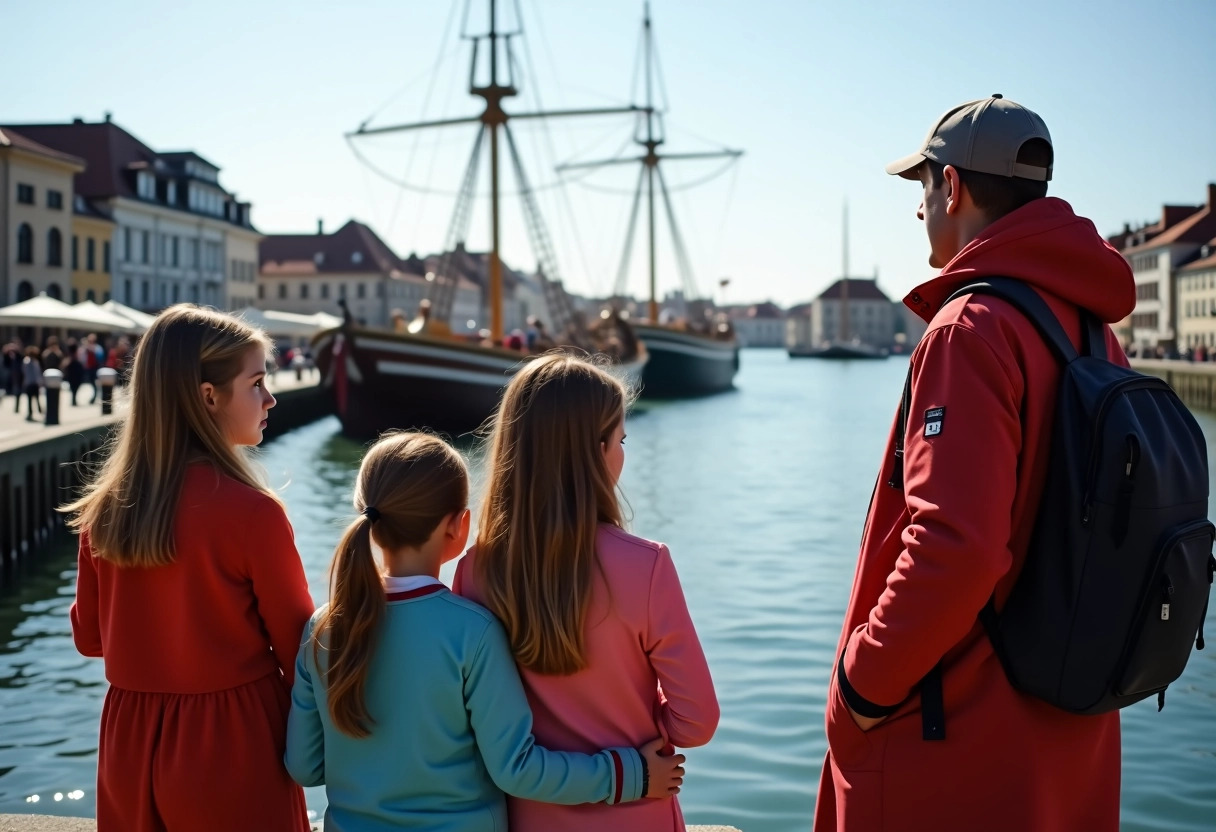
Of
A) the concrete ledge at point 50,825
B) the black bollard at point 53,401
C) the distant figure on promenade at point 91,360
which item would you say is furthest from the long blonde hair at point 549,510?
the distant figure on promenade at point 91,360

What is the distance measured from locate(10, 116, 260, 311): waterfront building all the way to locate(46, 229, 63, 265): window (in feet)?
27.4

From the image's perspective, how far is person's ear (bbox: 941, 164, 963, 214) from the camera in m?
2.48

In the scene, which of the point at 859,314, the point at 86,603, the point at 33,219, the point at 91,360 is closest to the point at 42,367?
the point at 91,360

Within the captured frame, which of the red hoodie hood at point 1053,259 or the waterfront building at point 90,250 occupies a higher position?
the waterfront building at point 90,250

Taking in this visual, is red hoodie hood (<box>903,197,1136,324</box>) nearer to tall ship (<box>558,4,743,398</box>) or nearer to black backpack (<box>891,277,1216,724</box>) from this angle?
black backpack (<box>891,277,1216,724</box>)

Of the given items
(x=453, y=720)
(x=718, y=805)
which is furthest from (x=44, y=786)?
(x=453, y=720)

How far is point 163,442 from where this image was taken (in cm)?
277

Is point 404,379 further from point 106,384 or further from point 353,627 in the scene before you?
point 353,627

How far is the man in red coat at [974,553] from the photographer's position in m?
2.20

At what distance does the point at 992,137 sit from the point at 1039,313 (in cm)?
36

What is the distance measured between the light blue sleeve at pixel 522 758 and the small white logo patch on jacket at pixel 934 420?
805 mm

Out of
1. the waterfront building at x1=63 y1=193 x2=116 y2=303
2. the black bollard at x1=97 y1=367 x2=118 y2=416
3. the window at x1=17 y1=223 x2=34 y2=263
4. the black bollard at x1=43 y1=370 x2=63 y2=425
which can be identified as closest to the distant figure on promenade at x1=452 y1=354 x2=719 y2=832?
the black bollard at x1=43 y1=370 x2=63 y2=425

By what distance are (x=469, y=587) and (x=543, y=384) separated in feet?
1.37

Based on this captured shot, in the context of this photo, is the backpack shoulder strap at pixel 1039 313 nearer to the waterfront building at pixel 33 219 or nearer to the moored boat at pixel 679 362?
the waterfront building at pixel 33 219
